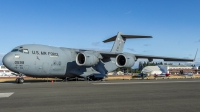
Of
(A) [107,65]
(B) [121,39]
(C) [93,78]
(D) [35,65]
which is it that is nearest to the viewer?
(D) [35,65]

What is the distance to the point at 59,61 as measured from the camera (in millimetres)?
24781

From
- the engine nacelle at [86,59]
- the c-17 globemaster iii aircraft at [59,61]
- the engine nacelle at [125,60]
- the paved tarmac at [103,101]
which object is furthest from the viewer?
the engine nacelle at [125,60]

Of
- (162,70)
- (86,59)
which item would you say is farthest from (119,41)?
(162,70)

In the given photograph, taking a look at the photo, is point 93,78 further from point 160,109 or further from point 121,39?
point 160,109

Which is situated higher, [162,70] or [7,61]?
[7,61]

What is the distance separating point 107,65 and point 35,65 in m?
10.8

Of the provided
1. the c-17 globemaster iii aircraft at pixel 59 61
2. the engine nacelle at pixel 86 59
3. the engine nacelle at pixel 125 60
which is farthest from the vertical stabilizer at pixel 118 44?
the engine nacelle at pixel 86 59

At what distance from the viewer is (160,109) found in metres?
6.61

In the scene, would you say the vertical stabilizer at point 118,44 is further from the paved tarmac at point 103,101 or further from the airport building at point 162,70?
the airport building at point 162,70

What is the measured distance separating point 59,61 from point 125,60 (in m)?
7.11

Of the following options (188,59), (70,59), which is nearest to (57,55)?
(70,59)

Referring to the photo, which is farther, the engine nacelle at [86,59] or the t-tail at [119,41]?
the t-tail at [119,41]

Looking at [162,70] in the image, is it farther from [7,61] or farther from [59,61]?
[7,61]

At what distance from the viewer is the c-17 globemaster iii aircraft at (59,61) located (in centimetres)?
2152
